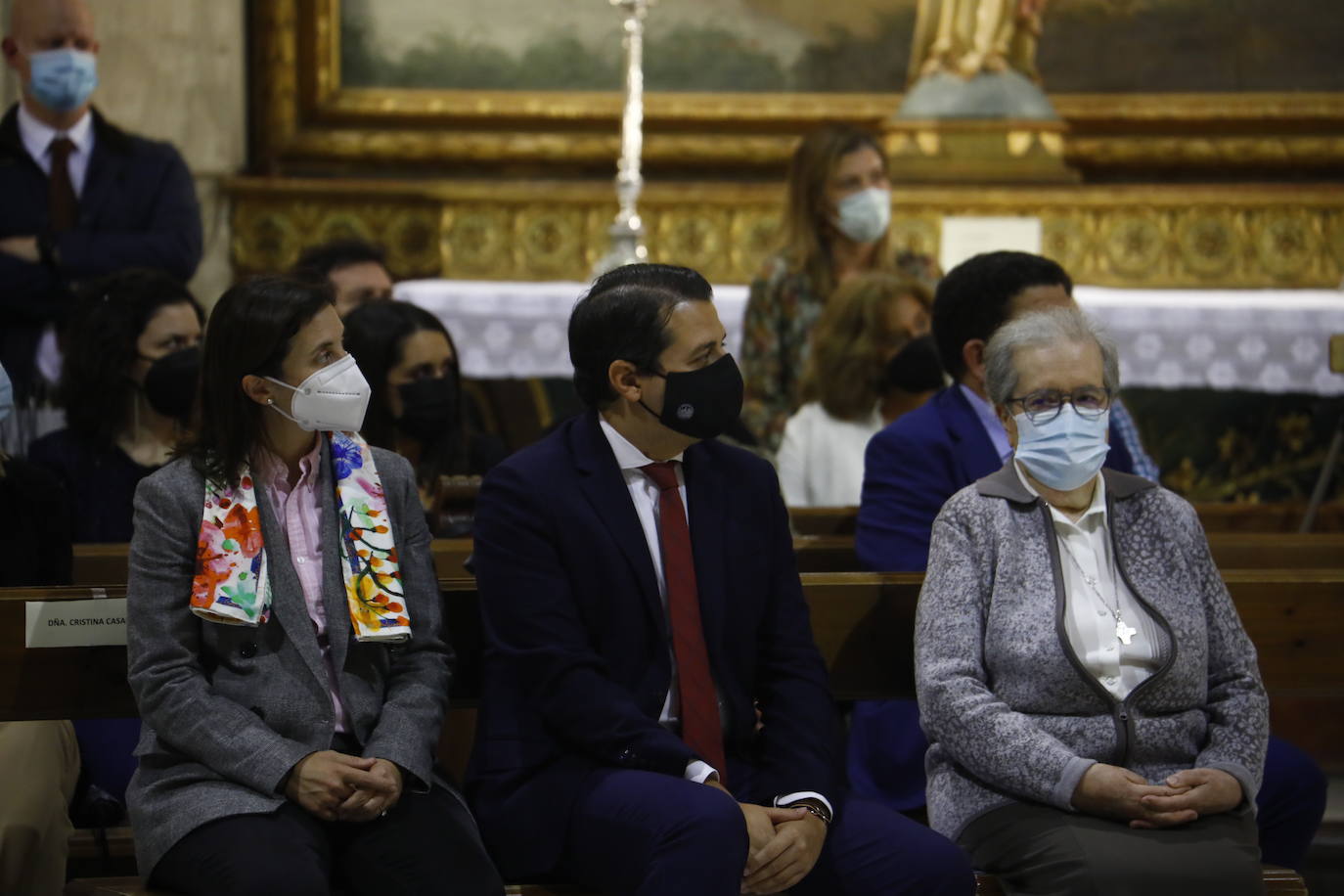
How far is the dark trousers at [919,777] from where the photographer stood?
3.85 meters

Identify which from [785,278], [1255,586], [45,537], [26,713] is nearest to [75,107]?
[785,278]

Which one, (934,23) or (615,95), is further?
(615,95)

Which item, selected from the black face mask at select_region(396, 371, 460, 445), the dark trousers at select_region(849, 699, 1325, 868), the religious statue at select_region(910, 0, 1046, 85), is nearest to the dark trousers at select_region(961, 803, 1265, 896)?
the dark trousers at select_region(849, 699, 1325, 868)

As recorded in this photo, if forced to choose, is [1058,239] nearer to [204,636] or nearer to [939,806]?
[939,806]

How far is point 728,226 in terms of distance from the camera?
27.3ft

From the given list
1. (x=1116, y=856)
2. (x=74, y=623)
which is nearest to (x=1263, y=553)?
(x=1116, y=856)

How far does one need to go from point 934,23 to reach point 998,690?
5.16 metres

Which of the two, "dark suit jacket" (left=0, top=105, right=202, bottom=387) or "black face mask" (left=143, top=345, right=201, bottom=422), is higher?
"dark suit jacket" (left=0, top=105, right=202, bottom=387)

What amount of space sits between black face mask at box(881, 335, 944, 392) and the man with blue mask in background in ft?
8.48

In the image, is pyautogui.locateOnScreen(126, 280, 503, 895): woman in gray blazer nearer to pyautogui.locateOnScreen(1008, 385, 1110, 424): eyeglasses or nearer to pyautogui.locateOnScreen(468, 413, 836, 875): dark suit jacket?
pyautogui.locateOnScreen(468, 413, 836, 875): dark suit jacket

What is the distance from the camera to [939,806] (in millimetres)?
3625

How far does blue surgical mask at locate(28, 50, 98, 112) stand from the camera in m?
6.33

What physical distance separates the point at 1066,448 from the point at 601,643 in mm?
934

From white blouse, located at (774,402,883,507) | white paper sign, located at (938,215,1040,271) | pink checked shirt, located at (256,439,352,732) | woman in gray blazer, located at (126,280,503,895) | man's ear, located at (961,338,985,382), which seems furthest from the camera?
white paper sign, located at (938,215,1040,271)
